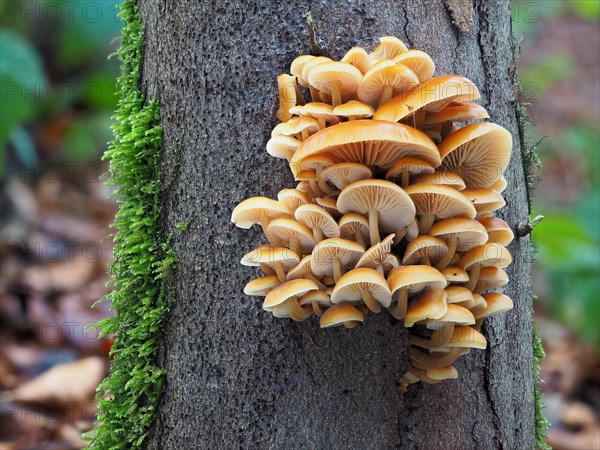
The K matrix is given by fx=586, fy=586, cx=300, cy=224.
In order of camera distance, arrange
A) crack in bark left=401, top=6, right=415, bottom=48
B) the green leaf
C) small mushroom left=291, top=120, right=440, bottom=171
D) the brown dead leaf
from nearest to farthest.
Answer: small mushroom left=291, top=120, right=440, bottom=171 < crack in bark left=401, top=6, right=415, bottom=48 < the brown dead leaf < the green leaf

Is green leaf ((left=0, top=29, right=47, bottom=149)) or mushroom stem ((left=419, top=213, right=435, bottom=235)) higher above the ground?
green leaf ((left=0, top=29, right=47, bottom=149))

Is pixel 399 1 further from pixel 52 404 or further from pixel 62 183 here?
pixel 62 183

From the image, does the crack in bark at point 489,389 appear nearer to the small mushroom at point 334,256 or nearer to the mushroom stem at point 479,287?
the mushroom stem at point 479,287

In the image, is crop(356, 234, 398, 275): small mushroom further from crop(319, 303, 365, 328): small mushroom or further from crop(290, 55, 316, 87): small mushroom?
crop(290, 55, 316, 87): small mushroom

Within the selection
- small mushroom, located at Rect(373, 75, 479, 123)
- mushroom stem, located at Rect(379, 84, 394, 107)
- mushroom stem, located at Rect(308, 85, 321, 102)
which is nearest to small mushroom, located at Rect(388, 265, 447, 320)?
small mushroom, located at Rect(373, 75, 479, 123)

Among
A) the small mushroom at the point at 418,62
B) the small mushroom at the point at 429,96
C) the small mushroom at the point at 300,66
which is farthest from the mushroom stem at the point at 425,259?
the small mushroom at the point at 300,66

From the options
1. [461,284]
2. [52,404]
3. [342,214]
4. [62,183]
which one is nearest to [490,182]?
[461,284]
